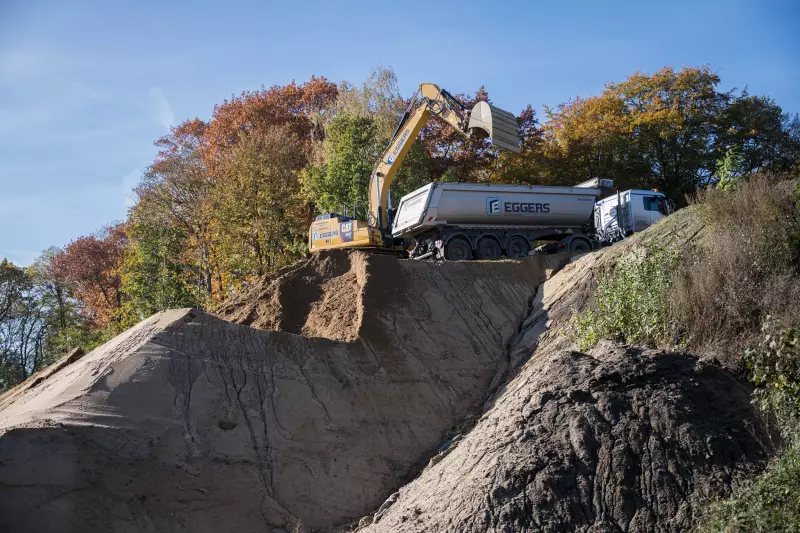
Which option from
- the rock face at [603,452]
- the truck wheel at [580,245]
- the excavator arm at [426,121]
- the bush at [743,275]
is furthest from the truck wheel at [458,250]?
the rock face at [603,452]

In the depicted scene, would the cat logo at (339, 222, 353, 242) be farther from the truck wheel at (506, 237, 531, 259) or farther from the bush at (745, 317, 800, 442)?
the bush at (745, 317, 800, 442)

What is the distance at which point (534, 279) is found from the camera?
62.1 feet

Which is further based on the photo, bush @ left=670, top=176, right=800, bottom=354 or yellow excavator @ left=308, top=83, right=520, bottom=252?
yellow excavator @ left=308, top=83, right=520, bottom=252

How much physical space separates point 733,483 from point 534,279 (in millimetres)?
11153

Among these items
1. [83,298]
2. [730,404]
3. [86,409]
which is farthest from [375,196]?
[83,298]

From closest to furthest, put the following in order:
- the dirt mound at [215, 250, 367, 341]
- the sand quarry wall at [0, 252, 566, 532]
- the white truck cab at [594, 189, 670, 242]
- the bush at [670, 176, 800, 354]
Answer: the bush at [670, 176, 800, 354] → the sand quarry wall at [0, 252, 566, 532] → the dirt mound at [215, 250, 367, 341] → the white truck cab at [594, 189, 670, 242]

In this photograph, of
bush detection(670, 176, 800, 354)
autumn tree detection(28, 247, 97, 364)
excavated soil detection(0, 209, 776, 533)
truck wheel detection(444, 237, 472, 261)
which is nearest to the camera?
excavated soil detection(0, 209, 776, 533)

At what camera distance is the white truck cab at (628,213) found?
74.2 ft

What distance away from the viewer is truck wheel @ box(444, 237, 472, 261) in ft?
69.1

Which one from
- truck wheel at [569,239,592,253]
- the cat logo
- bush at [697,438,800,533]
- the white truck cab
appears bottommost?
bush at [697,438,800,533]

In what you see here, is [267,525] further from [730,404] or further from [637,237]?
[637,237]

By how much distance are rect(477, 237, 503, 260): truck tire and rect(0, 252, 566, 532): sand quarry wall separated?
13.4 feet

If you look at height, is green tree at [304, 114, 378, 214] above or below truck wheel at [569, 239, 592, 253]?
above

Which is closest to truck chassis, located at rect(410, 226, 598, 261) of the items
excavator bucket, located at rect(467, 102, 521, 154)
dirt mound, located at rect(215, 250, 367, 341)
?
excavator bucket, located at rect(467, 102, 521, 154)
